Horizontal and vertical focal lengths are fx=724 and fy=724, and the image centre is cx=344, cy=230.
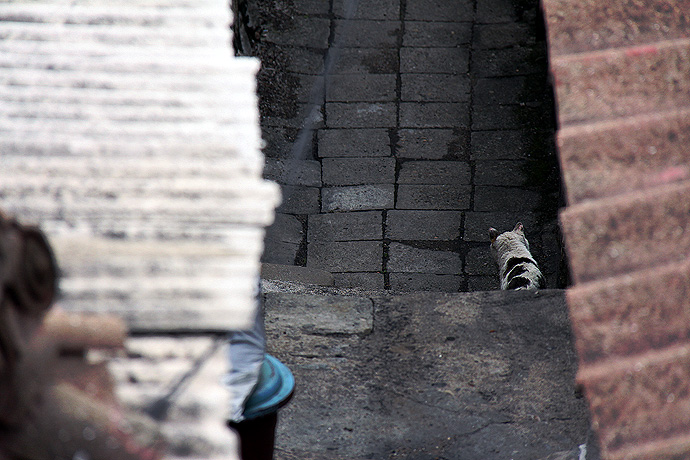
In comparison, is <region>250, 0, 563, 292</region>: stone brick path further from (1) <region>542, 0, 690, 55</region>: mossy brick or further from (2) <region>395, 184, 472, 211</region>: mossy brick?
(1) <region>542, 0, 690, 55</region>: mossy brick

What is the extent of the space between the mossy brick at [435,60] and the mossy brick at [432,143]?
0.88 meters

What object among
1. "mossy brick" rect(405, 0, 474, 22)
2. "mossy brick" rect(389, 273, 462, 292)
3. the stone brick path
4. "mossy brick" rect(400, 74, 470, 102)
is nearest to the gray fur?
the stone brick path

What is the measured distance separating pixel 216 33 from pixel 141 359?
3.67 feet

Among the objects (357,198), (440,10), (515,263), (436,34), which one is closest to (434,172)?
(357,198)

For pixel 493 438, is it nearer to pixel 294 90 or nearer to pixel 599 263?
pixel 599 263

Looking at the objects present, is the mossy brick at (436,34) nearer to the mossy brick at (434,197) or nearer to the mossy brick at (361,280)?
the mossy brick at (434,197)

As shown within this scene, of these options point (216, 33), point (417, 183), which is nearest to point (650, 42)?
point (216, 33)

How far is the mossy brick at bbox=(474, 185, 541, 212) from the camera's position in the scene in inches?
251

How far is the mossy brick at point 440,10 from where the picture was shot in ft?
26.8

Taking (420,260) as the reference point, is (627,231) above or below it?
above

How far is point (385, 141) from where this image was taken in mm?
6891

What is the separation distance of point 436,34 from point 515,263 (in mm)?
3824

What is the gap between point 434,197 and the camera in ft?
21.2

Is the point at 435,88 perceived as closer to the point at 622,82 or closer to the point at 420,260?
the point at 420,260
